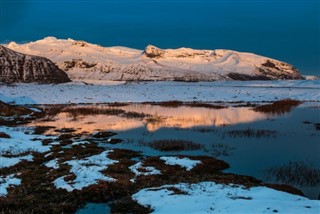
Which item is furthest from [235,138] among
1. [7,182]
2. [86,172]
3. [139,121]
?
[7,182]

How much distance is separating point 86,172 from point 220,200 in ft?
24.1

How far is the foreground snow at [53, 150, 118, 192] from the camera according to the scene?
16.8 metres

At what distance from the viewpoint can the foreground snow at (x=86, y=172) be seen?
1681cm

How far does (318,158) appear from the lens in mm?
A: 23047

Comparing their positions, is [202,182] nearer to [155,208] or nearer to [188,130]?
[155,208]

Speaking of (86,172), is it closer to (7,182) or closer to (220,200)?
(7,182)

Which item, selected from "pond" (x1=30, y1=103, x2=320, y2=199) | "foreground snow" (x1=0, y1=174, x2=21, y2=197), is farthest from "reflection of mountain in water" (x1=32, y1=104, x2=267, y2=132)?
"foreground snow" (x1=0, y1=174, x2=21, y2=197)

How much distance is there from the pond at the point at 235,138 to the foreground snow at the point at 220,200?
11.7 ft

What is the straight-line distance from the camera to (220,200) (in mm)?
13766

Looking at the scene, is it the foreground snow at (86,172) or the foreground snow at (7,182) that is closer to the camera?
the foreground snow at (7,182)

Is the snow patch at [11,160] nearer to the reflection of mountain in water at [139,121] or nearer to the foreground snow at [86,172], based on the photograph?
the foreground snow at [86,172]

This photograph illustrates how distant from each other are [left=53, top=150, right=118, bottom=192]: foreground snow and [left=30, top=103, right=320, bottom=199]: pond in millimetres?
4201

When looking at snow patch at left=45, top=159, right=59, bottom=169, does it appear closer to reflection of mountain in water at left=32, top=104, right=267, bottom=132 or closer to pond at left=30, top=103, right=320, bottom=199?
pond at left=30, top=103, right=320, bottom=199

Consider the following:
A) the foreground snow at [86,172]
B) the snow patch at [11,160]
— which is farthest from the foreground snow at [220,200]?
the snow patch at [11,160]
